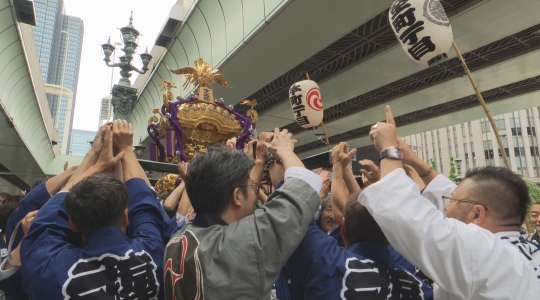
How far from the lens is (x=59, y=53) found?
179 feet

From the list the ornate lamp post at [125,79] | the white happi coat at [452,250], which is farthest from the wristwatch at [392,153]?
the ornate lamp post at [125,79]

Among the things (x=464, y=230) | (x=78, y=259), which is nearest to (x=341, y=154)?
(x=464, y=230)

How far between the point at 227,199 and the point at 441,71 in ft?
26.3

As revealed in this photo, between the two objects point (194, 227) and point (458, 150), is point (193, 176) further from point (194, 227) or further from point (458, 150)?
point (458, 150)

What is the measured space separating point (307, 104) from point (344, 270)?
4709 millimetres

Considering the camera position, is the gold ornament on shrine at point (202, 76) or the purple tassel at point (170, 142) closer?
the purple tassel at point (170, 142)

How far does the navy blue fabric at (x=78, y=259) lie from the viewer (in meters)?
1.49

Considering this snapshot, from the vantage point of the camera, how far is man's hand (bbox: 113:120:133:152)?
1.94 meters

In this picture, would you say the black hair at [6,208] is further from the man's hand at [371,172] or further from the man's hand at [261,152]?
the man's hand at [371,172]

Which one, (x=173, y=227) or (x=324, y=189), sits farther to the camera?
(x=324, y=189)

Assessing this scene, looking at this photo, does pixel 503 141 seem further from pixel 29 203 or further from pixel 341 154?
pixel 29 203

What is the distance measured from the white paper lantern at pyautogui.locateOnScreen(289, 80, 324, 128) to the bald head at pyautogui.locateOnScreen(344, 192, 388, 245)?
14.3 feet

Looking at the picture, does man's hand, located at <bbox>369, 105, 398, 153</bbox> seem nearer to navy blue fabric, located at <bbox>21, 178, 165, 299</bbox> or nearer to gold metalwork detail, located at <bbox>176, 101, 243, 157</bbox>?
navy blue fabric, located at <bbox>21, 178, 165, 299</bbox>

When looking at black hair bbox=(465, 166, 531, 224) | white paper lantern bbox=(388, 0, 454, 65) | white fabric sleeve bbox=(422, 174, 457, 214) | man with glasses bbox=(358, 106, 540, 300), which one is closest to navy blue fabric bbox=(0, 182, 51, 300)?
man with glasses bbox=(358, 106, 540, 300)
